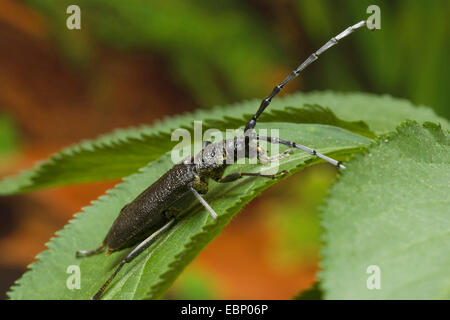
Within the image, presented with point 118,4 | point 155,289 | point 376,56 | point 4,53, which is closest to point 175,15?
point 118,4

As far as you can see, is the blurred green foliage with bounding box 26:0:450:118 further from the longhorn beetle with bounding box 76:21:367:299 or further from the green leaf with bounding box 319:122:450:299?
the green leaf with bounding box 319:122:450:299

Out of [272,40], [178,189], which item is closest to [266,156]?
[178,189]

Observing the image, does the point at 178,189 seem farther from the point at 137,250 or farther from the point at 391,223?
the point at 391,223

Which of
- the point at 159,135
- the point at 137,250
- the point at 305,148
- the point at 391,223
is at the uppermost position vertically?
the point at 159,135

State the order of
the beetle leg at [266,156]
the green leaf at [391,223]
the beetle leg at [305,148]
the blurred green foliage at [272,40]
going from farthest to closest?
1. the blurred green foliage at [272,40]
2. the beetle leg at [266,156]
3. the beetle leg at [305,148]
4. the green leaf at [391,223]

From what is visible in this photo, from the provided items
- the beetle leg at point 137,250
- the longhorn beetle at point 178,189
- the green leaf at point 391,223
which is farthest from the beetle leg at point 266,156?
the green leaf at point 391,223

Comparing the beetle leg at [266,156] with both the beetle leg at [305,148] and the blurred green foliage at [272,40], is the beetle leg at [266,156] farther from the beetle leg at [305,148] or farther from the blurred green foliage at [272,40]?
the blurred green foliage at [272,40]

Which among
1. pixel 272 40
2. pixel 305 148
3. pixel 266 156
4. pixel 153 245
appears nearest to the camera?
pixel 305 148
